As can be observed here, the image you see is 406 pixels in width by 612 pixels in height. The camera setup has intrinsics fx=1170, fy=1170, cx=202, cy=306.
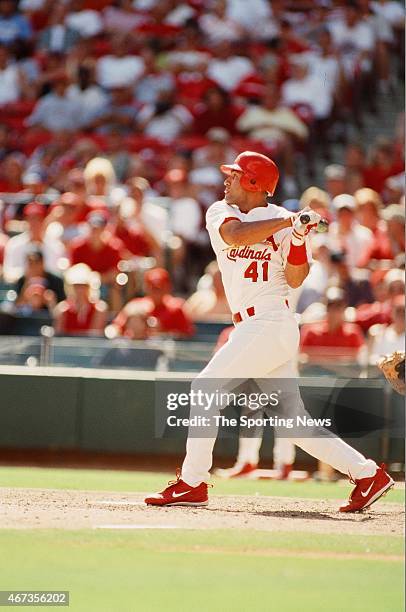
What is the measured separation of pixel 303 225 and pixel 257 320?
594 mm

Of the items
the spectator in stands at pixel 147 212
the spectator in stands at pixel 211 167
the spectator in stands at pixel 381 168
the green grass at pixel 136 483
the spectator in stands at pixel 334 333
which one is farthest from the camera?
the spectator in stands at pixel 381 168

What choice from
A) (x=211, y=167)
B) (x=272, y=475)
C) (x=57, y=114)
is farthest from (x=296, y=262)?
(x=57, y=114)

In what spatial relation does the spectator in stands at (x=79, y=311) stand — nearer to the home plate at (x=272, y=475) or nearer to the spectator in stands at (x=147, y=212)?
the spectator in stands at (x=147, y=212)

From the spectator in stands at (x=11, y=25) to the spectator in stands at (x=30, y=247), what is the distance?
445cm

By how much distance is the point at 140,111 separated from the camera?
41.9 feet

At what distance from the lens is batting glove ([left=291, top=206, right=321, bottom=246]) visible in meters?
4.80

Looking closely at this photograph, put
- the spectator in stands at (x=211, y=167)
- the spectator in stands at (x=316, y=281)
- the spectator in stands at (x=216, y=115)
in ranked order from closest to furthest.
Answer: the spectator in stands at (x=316, y=281) < the spectator in stands at (x=211, y=167) < the spectator in stands at (x=216, y=115)

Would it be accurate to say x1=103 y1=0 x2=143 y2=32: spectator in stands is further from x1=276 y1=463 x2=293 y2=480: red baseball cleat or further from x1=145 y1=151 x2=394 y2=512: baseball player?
x1=145 y1=151 x2=394 y2=512: baseball player

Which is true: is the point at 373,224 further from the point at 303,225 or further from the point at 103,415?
the point at 303,225

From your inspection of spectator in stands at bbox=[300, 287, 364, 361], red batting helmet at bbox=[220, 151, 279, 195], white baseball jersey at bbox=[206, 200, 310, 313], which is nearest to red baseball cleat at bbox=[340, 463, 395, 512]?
white baseball jersey at bbox=[206, 200, 310, 313]

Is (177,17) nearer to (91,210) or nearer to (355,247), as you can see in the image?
(91,210)

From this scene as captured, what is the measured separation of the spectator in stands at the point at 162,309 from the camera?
930 centimetres

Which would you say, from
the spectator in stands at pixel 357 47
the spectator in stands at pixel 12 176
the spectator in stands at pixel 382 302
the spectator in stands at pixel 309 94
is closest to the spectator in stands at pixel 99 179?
the spectator in stands at pixel 12 176

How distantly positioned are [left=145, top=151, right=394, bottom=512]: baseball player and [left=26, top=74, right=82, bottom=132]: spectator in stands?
7.69 metres
